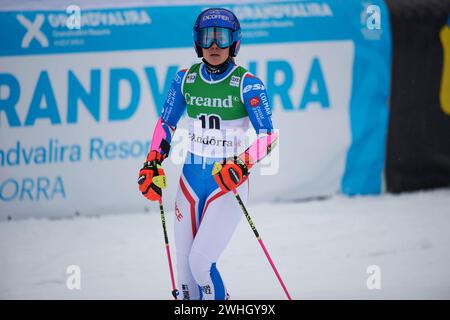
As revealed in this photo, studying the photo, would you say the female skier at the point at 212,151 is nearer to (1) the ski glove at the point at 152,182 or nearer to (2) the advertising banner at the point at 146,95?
(1) the ski glove at the point at 152,182

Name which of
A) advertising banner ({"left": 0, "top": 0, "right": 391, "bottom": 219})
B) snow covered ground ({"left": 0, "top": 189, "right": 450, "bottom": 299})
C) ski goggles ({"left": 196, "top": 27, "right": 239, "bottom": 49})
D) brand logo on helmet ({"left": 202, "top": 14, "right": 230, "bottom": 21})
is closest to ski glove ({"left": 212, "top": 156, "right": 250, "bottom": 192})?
ski goggles ({"left": 196, "top": 27, "right": 239, "bottom": 49})

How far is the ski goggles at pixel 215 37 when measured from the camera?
4.98 m

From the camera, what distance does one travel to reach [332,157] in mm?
9438

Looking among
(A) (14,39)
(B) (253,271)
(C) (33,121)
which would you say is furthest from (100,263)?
(A) (14,39)

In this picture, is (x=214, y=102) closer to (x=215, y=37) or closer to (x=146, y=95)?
(x=215, y=37)

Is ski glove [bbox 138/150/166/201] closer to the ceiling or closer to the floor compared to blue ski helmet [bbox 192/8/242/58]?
closer to the floor

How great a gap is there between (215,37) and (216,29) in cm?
6

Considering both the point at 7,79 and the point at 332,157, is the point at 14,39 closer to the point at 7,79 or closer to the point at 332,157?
the point at 7,79

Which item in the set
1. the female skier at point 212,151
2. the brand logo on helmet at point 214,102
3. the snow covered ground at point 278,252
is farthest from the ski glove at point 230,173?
the snow covered ground at point 278,252

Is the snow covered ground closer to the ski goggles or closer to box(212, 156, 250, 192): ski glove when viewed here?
box(212, 156, 250, 192): ski glove

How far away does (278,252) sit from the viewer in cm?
754

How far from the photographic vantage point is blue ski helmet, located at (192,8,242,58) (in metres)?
4.98

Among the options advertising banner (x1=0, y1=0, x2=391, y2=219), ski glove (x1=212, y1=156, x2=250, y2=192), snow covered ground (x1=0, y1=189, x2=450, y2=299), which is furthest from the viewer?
advertising banner (x1=0, y1=0, x2=391, y2=219)
